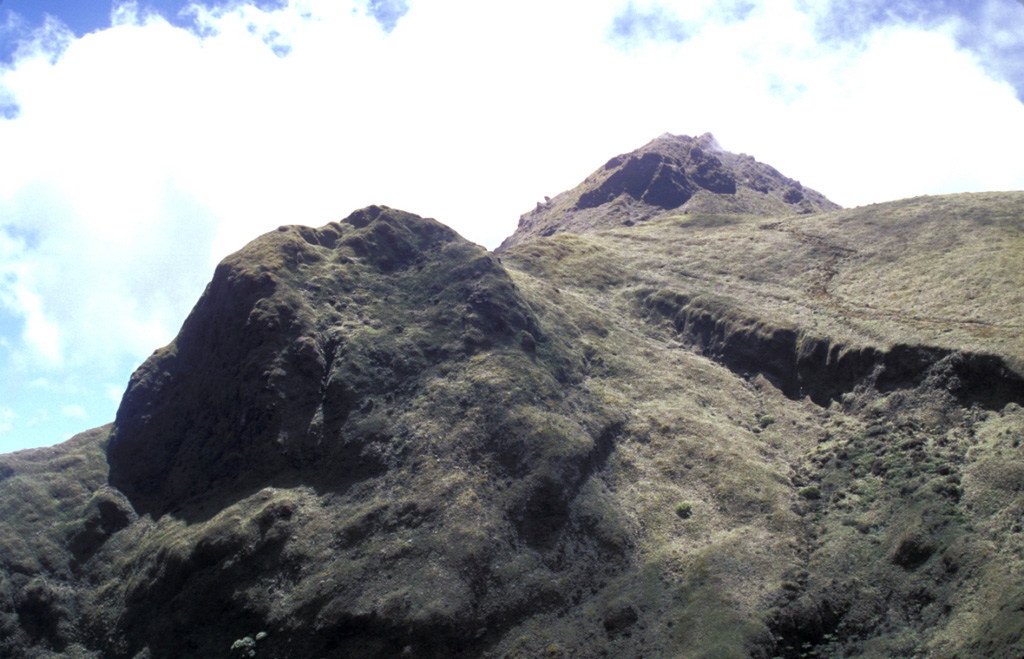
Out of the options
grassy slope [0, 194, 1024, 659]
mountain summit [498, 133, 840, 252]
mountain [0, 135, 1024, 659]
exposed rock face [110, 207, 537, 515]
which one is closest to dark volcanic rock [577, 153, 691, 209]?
mountain summit [498, 133, 840, 252]

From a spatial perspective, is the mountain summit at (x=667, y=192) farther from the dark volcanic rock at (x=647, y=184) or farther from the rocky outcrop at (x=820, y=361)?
the rocky outcrop at (x=820, y=361)

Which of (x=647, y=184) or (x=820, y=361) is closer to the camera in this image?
(x=820, y=361)

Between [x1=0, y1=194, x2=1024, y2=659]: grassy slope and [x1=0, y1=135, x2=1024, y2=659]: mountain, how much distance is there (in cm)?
22

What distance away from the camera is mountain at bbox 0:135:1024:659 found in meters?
37.0

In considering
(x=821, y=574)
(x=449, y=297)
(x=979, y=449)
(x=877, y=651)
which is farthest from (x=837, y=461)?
(x=449, y=297)

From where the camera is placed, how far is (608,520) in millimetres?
45969

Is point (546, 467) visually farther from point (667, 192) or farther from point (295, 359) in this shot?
point (667, 192)

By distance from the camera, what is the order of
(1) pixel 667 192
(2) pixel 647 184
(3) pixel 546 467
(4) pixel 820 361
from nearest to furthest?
1. (3) pixel 546 467
2. (4) pixel 820 361
3. (1) pixel 667 192
4. (2) pixel 647 184

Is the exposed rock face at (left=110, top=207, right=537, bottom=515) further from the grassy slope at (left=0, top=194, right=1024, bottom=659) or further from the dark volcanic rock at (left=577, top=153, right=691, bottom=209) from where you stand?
the dark volcanic rock at (left=577, top=153, right=691, bottom=209)

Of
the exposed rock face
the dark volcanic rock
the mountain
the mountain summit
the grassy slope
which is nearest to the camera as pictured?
the grassy slope

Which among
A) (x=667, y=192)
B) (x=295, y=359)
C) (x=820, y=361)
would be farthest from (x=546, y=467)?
(x=667, y=192)

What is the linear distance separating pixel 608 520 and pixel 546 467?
22.3ft

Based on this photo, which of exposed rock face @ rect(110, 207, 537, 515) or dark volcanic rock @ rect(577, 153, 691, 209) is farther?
dark volcanic rock @ rect(577, 153, 691, 209)

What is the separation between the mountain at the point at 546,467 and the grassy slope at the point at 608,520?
216 mm
